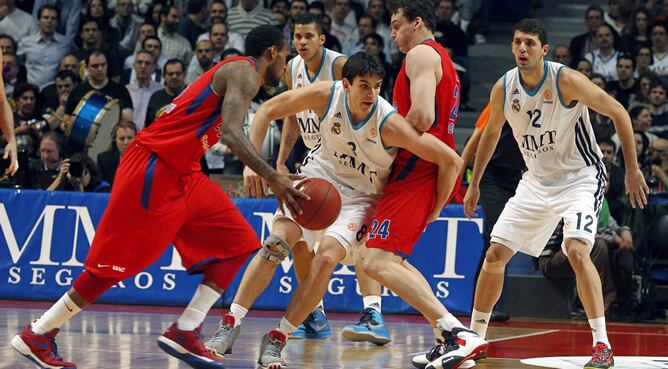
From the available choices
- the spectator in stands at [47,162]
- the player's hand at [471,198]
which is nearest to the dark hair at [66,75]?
the spectator in stands at [47,162]

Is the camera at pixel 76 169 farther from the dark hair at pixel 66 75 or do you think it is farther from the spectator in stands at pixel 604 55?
the spectator in stands at pixel 604 55

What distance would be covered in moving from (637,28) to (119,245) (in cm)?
960

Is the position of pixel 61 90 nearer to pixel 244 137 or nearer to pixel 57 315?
pixel 57 315

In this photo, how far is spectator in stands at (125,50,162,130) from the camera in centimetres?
1336

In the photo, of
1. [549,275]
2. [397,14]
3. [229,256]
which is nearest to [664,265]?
[549,275]

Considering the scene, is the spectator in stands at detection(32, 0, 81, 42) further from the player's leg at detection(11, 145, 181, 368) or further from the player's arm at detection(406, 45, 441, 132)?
the player's leg at detection(11, 145, 181, 368)

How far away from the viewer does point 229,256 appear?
621 centimetres

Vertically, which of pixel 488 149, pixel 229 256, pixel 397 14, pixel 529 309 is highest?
pixel 397 14

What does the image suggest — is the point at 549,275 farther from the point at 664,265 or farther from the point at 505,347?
the point at 505,347

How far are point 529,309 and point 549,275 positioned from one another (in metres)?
0.39

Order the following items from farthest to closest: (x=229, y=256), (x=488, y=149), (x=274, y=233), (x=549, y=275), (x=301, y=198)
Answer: (x=549, y=275) < (x=488, y=149) < (x=274, y=233) < (x=229, y=256) < (x=301, y=198)

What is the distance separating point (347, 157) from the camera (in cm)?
665

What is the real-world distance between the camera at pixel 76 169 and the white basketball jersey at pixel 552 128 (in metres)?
5.07

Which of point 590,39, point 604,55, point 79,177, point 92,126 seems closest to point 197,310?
point 79,177
